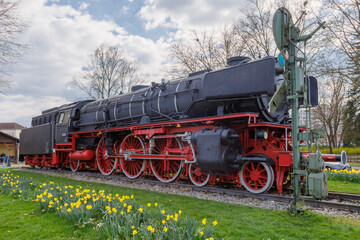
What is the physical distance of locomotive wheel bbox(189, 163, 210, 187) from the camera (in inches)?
332

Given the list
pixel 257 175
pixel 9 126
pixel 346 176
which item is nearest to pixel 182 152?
pixel 257 175

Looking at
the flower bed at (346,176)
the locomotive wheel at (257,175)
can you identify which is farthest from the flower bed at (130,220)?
the flower bed at (346,176)

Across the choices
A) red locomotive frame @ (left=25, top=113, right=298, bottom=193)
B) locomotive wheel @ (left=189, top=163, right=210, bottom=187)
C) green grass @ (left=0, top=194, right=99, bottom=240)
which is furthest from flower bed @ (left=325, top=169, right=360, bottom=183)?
green grass @ (left=0, top=194, right=99, bottom=240)

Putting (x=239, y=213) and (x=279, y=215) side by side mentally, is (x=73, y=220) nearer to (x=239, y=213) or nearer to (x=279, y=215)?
(x=239, y=213)

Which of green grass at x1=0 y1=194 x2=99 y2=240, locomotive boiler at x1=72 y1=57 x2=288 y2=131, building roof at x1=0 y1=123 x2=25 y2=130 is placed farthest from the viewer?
building roof at x1=0 y1=123 x2=25 y2=130

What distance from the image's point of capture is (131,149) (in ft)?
36.0

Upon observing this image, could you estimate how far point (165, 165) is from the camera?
9.38 m

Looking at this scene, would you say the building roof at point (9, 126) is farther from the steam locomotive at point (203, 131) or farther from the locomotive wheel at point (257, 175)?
the locomotive wheel at point (257, 175)

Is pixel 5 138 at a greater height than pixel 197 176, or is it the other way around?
pixel 5 138

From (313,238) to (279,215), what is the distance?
1153 mm

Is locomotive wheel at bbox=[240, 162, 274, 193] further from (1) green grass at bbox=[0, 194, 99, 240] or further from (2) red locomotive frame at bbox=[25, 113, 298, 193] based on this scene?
(1) green grass at bbox=[0, 194, 99, 240]

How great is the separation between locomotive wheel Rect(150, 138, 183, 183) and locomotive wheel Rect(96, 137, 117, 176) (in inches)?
107

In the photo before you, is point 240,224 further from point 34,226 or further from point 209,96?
point 209,96

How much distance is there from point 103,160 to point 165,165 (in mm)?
5042
